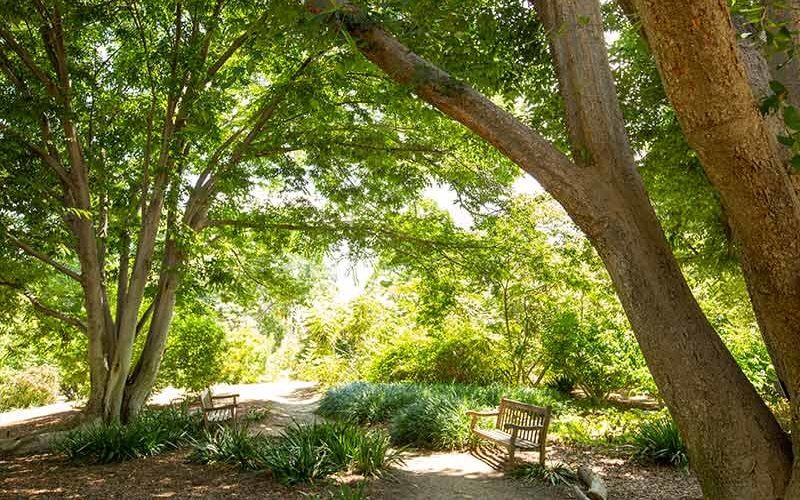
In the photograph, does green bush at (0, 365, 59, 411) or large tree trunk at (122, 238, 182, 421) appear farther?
green bush at (0, 365, 59, 411)

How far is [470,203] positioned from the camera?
890 cm

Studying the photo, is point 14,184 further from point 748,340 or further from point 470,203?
point 748,340

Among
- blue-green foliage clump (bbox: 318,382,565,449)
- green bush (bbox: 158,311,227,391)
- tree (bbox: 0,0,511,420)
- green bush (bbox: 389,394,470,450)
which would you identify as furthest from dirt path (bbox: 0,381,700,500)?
green bush (bbox: 158,311,227,391)

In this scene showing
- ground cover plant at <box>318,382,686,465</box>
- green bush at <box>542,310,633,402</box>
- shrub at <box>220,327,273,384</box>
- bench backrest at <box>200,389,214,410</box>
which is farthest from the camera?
shrub at <box>220,327,273,384</box>

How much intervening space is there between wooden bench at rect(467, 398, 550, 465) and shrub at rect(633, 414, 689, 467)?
1322 millimetres

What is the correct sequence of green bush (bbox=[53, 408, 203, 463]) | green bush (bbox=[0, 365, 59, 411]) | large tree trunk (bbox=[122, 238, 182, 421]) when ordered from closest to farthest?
green bush (bbox=[53, 408, 203, 463]), large tree trunk (bbox=[122, 238, 182, 421]), green bush (bbox=[0, 365, 59, 411])

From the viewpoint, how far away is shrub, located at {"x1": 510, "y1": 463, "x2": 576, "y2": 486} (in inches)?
241

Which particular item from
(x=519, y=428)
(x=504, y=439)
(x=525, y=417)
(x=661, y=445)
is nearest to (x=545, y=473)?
(x=519, y=428)

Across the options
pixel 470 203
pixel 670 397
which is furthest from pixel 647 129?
pixel 670 397

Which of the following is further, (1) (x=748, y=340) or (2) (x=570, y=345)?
(2) (x=570, y=345)

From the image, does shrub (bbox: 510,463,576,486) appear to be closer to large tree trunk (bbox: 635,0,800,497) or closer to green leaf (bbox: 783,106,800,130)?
large tree trunk (bbox: 635,0,800,497)

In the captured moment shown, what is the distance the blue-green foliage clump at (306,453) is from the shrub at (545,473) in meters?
1.56

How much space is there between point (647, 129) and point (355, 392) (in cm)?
797

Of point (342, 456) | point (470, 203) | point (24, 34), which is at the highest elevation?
point (24, 34)
